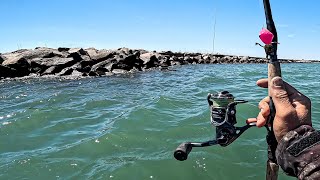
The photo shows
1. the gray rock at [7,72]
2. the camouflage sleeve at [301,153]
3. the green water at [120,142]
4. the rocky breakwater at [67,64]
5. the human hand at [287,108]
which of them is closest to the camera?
the camouflage sleeve at [301,153]

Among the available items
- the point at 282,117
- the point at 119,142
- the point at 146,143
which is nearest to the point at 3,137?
the point at 119,142

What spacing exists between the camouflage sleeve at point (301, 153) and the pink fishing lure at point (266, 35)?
626 mm

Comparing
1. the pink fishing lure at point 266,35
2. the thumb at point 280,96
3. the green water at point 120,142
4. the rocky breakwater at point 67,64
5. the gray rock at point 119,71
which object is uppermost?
the pink fishing lure at point 266,35

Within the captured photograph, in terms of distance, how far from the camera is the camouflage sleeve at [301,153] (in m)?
1.76

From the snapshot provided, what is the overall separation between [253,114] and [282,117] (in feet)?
21.9

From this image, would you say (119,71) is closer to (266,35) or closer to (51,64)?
(51,64)

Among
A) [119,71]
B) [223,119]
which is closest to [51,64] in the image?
[119,71]

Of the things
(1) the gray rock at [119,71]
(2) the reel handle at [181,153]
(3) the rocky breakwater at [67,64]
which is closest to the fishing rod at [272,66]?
(2) the reel handle at [181,153]

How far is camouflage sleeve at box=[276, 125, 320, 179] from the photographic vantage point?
5.78 ft

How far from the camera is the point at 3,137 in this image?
7.26m

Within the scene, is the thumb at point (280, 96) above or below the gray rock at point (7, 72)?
above

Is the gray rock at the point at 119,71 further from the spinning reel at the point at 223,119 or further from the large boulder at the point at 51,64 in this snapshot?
the spinning reel at the point at 223,119

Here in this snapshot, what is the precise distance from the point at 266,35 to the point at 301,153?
0.79 m

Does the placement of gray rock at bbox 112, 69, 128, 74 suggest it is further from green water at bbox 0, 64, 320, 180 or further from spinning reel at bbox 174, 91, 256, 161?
spinning reel at bbox 174, 91, 256, 161
